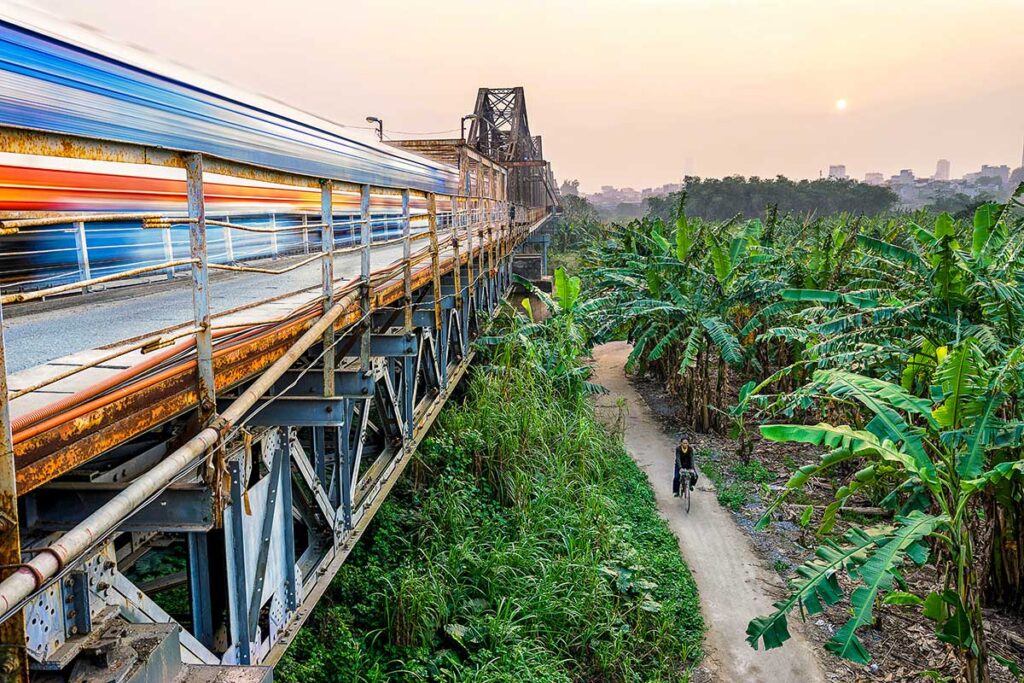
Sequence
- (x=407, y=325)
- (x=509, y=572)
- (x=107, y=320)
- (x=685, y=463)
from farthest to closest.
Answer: (x=685, y=463)
(x=509, y=572)
(x=407, y=325)
(x=107, y=320)

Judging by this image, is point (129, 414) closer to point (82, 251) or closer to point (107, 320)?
point (107, 320)

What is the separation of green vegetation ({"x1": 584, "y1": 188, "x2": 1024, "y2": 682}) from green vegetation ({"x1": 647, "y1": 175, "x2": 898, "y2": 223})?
43.2 meters

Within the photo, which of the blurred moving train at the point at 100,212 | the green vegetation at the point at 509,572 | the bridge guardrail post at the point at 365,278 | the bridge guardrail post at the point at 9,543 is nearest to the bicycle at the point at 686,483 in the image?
the green vegetation at the point at 509,572

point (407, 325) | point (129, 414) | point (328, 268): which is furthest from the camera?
point (407, 325)

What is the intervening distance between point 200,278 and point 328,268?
151 cm

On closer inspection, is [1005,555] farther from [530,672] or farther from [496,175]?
[496,175]

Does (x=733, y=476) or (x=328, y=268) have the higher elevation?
(x=328, y=268)

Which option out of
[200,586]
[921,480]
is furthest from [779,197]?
[200,586]

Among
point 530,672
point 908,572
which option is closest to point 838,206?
point 908,572

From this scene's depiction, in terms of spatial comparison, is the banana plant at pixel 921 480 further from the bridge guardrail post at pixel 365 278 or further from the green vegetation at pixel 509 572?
the bridge guardrail post at pixel 365 278

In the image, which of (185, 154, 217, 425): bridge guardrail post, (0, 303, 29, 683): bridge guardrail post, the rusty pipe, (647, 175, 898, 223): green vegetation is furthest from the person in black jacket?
(647, 175, 898, 223): green vegetation

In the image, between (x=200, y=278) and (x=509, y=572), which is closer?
(x=200, y=278)

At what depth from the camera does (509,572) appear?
7.26 metres

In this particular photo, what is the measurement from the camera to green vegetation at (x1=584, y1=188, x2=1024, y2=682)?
18.1 ft
